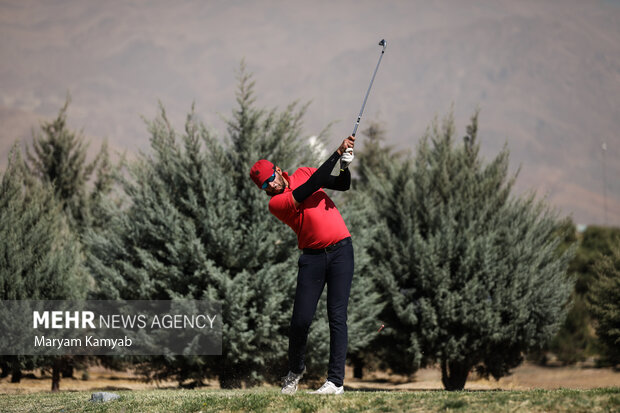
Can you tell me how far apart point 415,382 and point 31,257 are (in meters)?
11.7

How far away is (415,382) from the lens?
813 inches

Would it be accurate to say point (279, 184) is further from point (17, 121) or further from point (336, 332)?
point (17, 121)

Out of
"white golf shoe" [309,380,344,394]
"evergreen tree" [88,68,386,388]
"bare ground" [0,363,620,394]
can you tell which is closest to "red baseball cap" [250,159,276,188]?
"white golf shoe" [309,380,344,394]

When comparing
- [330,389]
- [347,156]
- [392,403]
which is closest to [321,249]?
[347,156]

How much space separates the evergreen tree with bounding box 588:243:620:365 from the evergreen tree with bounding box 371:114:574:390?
3.16 ft

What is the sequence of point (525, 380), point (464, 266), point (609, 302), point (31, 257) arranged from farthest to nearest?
point (525, 380) → point (609, 302) → point (464, 266) → point (31, 257)

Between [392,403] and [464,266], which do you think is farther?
[464,266]

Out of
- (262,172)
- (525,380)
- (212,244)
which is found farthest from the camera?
(525,380)

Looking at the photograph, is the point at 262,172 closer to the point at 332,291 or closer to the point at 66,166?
the point at 332,291

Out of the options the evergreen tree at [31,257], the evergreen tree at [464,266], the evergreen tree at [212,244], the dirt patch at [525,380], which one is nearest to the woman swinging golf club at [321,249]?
the evergreen tree at [212,244]

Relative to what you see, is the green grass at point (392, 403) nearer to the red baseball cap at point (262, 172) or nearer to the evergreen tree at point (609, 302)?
the red baseball cap at point (262, 172)

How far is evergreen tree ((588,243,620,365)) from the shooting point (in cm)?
1611

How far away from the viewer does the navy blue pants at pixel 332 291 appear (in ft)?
21.5

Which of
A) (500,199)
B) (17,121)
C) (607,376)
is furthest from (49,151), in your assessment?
(17,121)
